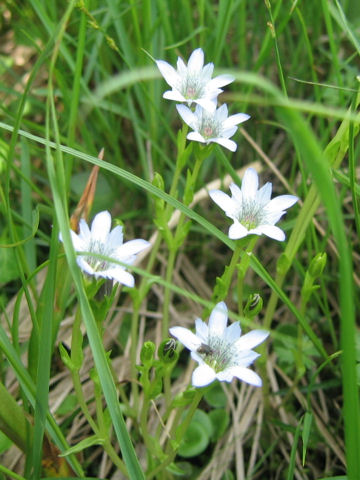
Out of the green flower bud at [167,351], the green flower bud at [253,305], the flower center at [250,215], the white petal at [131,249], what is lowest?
the green flower bud at [167,351]

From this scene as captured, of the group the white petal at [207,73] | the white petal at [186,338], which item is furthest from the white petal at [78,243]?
the white petal at [207,73]

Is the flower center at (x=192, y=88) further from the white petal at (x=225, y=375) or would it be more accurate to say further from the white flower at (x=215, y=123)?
the white petal at (x=225, y=375)

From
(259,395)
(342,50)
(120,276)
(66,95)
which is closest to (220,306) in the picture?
(120,276)

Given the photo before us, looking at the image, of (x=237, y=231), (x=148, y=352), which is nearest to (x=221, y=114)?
(x=237, y=231)

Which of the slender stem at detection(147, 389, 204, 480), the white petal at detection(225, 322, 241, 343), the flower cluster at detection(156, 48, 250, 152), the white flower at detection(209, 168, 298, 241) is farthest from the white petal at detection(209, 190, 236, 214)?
the slender stem at detection(147, 389, 204, 480)

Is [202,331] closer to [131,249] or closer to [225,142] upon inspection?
[131,249]

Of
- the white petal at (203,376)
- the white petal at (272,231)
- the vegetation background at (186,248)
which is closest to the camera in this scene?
the white petal at (203,376)

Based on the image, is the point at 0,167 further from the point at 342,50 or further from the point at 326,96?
the point at 342,50
